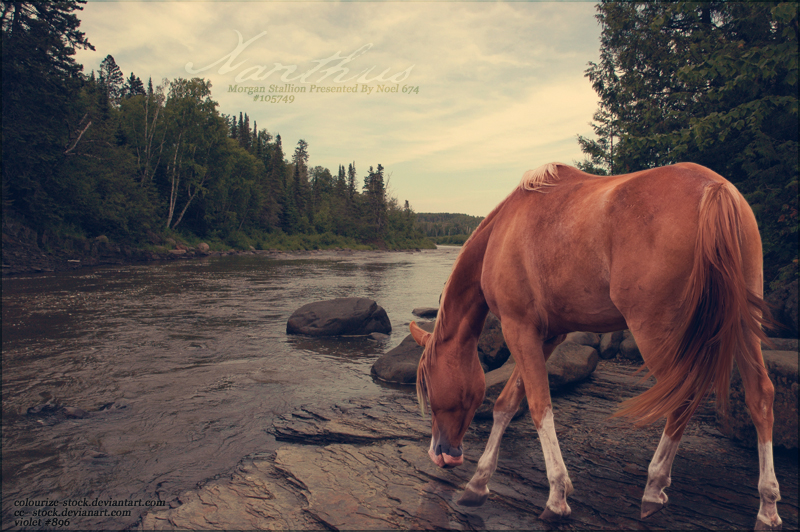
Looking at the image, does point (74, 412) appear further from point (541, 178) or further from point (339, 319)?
point (541, 178)

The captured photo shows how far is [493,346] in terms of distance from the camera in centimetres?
630

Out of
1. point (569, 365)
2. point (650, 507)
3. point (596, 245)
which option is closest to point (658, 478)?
point (650, 507)

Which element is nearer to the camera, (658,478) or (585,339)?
(658,478)

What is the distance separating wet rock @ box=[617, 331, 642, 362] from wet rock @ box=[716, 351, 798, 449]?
294 cm

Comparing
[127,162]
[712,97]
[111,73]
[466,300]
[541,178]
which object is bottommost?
[466,300]

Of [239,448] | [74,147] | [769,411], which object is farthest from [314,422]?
[74,147]

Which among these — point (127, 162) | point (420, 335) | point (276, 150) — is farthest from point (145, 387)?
point (276, 150)

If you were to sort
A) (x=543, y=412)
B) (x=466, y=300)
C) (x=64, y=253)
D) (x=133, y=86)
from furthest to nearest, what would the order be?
1. (x=133, y=86)
2. (x=64, y=253)
3. (x=466, y=300)
4. (x=543, y=412)

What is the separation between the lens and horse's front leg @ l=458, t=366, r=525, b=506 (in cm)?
285

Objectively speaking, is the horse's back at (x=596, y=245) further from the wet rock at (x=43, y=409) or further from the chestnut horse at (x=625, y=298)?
the wet rock at (x=43, y=409)

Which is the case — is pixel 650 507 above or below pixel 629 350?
above

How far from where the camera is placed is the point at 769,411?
7.21 ft

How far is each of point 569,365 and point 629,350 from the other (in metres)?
2.27

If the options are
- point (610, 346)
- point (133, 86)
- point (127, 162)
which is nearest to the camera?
point (610, 346)
